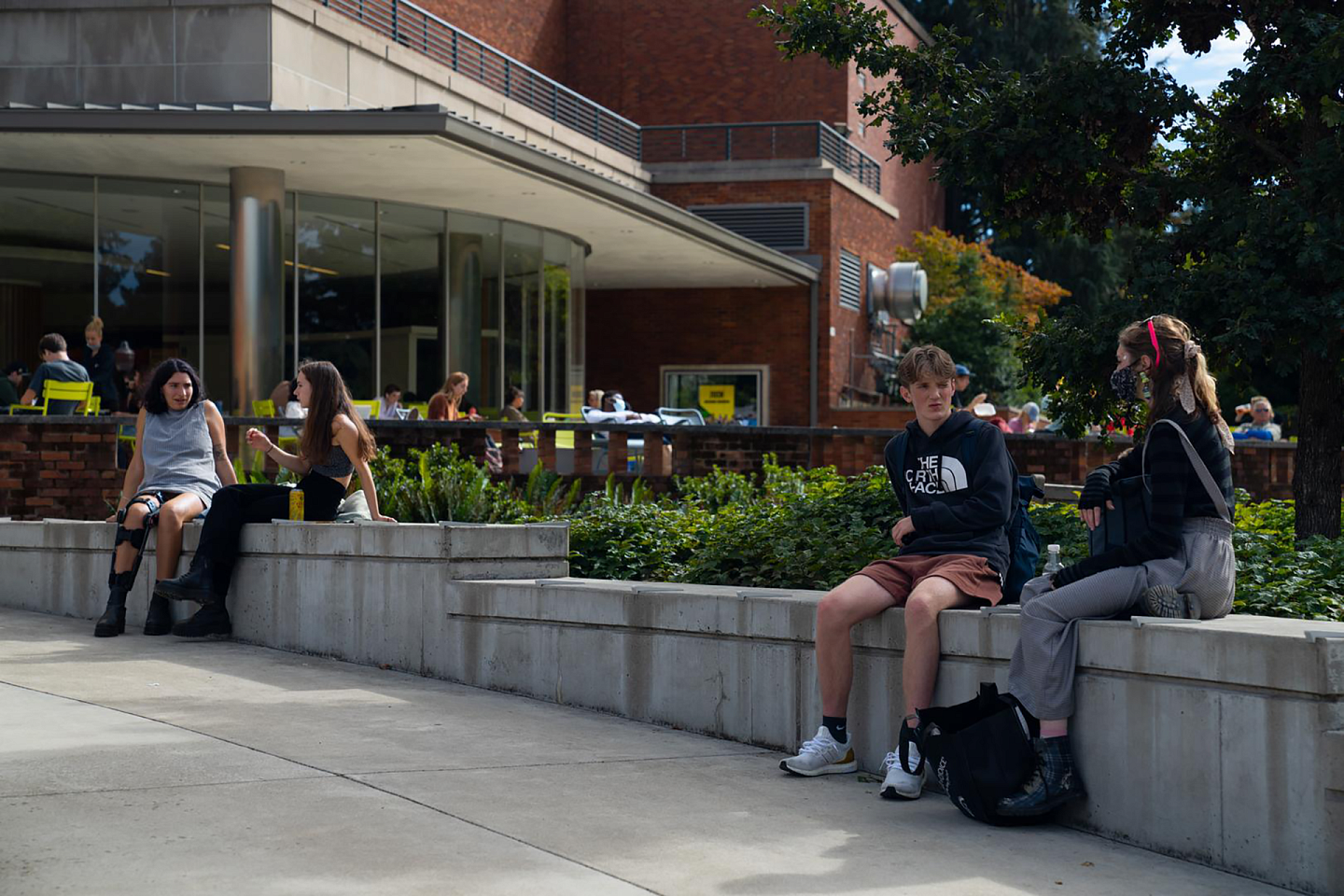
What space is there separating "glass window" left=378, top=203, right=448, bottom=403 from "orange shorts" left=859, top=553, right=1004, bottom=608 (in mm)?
17576

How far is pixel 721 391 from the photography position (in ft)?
111

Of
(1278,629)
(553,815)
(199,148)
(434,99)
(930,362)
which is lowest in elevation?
(553,815)

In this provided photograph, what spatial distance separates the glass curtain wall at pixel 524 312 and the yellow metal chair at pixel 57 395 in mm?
10418

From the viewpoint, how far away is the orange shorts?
5879 mm

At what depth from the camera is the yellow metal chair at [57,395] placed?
49.1 ft

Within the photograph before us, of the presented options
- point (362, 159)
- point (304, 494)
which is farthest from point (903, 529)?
point (362, 159)

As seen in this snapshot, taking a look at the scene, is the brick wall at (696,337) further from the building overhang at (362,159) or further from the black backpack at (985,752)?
the black backpack at (985,752)

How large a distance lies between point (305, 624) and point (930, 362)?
14.3 ft

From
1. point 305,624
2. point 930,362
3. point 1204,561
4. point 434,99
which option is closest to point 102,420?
point 305,624

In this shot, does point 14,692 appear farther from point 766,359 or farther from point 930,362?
point 766,359

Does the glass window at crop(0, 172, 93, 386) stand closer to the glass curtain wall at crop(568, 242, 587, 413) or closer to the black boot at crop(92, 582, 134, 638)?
the glass curtain wall at crop(568, 242, 587, 413)

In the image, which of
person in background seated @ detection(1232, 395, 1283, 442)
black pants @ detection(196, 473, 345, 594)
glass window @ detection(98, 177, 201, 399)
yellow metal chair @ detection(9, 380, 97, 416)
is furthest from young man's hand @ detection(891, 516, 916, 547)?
glass window @ detection(98, 177, 201, 399)

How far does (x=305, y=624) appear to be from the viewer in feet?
29.3

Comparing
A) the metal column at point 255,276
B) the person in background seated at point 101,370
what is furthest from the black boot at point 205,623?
the metal column at point 255,276
